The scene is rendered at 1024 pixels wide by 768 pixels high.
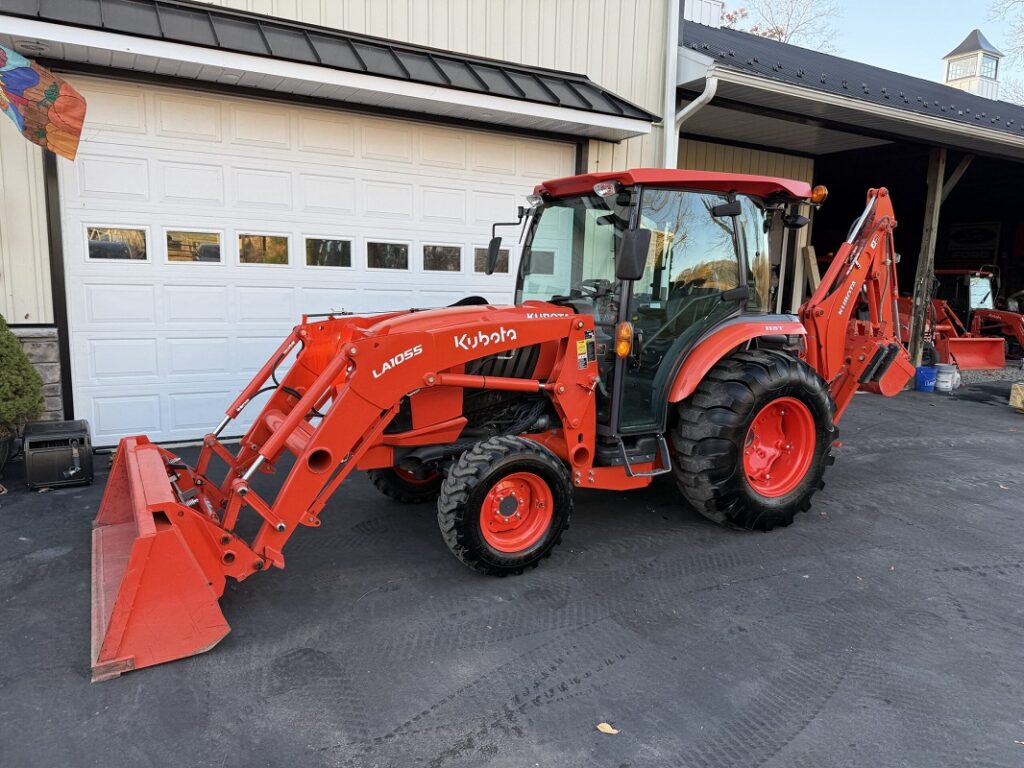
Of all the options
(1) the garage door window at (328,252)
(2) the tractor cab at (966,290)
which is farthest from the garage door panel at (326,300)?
(2) the tractor cab at (966,290)

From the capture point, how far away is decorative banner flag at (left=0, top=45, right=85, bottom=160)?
441 cm

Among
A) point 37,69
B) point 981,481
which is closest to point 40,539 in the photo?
point 37,69

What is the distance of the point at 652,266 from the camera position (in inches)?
160

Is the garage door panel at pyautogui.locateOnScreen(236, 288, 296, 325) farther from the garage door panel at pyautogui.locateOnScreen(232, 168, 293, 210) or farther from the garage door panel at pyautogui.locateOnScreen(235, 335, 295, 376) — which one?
the garage door panel at pyautogui.locateOnScreen(232, 168, 293, 210)

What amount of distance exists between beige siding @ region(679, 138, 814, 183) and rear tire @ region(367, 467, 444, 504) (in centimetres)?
744

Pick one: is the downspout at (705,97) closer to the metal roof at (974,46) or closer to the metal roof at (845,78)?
the metal roof at (845,78)

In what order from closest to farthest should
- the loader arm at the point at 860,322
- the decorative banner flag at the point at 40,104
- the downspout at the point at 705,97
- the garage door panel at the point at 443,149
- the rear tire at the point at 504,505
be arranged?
the rear tire at the point at 504,505
the decorative banner flag at the point at 40,104
the loader arm at the point at 860,322
the garage door panel at the point at 443,149
the downspout at the point at 705,97

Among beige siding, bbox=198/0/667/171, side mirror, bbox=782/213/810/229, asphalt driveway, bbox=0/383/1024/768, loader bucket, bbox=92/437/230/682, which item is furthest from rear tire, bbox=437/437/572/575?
beige siding, bbox=198/0/667/171

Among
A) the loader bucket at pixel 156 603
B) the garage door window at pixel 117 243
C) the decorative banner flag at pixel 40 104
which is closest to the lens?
the loader bucket at pixel 156 603

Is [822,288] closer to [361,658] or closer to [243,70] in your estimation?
[361,658]

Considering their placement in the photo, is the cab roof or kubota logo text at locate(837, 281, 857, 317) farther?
kubota logo text at locate(837, 281, 857, 317)

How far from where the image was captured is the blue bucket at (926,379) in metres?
10.2

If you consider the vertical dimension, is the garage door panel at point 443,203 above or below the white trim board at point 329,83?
below

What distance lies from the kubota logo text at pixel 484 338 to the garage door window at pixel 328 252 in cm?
343
